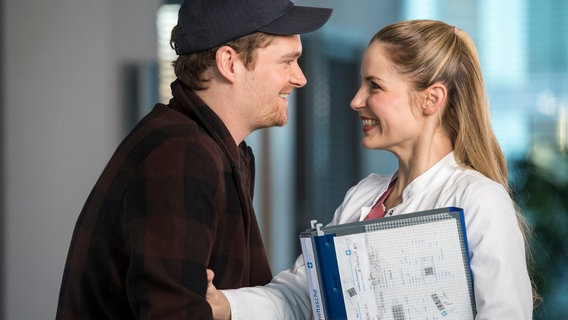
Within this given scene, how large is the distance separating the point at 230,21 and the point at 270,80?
0.16 metres

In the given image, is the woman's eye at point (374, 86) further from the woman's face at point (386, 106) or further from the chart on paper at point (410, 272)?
the chart on paper at point (410, 272)

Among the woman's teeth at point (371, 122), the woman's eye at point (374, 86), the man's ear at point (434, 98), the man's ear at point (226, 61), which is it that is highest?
the man's ear at point (226, 61)

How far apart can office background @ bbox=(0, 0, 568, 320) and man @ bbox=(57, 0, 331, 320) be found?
5.90 feet

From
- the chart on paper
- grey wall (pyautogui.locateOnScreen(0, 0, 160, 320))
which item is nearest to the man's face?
the chart on paper

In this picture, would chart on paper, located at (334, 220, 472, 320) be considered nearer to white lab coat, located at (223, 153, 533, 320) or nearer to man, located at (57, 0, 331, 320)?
white lab coat, located at (223, 153, 533, 320)

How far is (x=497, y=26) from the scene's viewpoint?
15.0ft

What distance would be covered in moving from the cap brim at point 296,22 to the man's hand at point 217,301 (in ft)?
1.69

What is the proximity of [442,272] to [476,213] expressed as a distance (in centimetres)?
13

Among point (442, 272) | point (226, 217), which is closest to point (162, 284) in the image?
point (226, 217)

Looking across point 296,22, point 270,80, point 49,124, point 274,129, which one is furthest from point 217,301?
point 274,129

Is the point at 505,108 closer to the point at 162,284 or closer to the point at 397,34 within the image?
the point at 397,34

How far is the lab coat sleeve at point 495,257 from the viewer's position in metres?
1.46

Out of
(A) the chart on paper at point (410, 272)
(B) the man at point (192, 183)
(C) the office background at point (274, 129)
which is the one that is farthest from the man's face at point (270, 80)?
(C) the office background at point (274, 129)

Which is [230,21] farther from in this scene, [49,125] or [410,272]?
[49,125]
